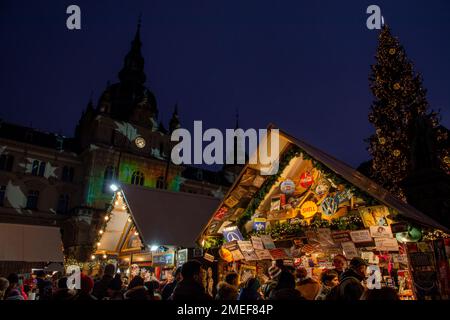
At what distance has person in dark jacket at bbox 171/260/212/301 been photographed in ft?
12.1

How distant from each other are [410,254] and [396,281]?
1.71 metres

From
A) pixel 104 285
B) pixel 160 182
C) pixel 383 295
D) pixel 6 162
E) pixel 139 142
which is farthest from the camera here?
pixel 160 182

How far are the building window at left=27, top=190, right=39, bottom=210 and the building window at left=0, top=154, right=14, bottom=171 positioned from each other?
3.20 meters

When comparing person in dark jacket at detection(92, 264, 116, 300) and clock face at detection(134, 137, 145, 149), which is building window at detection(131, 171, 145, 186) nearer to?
clock face at detection(134, 137, 145, 149)

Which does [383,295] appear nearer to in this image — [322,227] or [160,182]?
[322,227]

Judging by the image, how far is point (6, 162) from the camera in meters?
33.6

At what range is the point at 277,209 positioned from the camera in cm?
920

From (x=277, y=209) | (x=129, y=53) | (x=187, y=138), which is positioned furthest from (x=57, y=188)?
(x=277, y=209)

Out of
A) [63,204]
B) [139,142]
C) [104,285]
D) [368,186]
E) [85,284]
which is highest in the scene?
[139,142]

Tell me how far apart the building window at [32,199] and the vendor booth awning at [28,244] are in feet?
78.8

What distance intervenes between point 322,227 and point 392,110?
1040 centimetres

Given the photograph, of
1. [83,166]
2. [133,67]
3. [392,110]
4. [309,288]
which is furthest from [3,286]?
[133,67]
